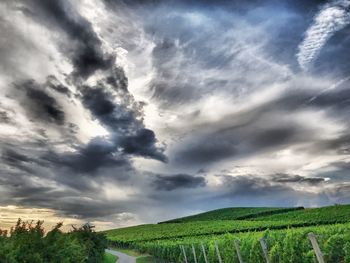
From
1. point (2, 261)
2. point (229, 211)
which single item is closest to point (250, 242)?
point (2, 261)

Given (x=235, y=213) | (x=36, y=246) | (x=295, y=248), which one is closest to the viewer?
(x=36, y=246)

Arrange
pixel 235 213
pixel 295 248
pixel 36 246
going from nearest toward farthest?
1. pixel 36 246
2. pixel 295 248
3. pixel 235 213

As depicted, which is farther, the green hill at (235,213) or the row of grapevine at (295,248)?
the green hill at (235,213)

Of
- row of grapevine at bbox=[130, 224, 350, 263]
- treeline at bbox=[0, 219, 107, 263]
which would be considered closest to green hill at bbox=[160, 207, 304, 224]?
row of grapevine at bbox=[130, 224, 350, 263]

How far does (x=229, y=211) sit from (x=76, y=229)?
454 feet

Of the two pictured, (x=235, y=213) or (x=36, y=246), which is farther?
(x=235, y=213)

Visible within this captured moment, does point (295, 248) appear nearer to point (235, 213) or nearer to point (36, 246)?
Result: point (36, 246)

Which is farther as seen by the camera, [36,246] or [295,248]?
[295,248]

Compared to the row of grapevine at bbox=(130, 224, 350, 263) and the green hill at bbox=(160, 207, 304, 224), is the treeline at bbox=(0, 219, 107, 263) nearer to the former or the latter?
the row of grapevine at bbox=(130, 224, 350, 263)

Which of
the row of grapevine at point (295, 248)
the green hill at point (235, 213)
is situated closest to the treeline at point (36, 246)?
the row of grapevine at point (295, 248)

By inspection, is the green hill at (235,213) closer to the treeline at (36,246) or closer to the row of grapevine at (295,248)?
the row of grapevine at (295,248)

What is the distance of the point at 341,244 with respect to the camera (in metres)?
15.1

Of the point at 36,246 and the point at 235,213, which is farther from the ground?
the point at 235,213

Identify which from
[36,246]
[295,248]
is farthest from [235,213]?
[36,246]
